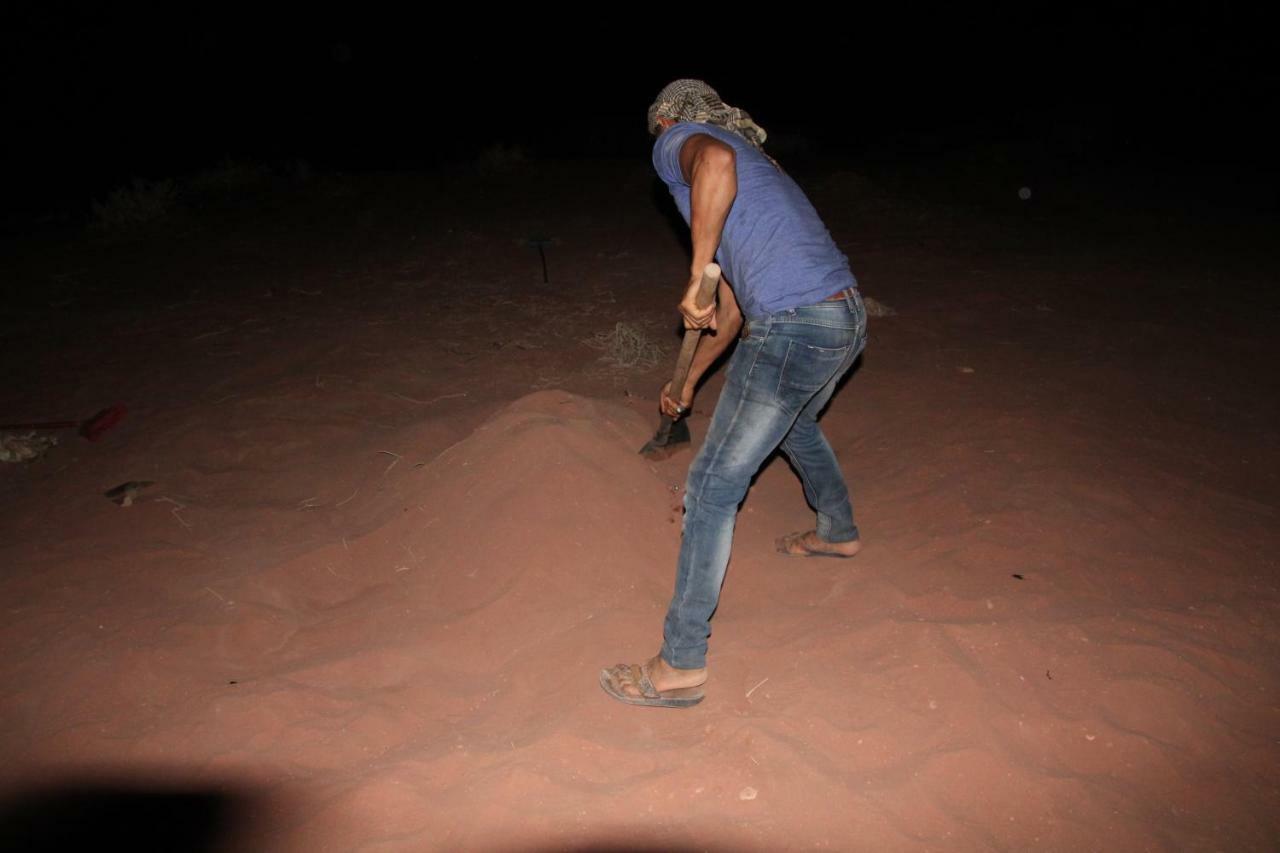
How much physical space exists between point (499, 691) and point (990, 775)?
157 centimetres

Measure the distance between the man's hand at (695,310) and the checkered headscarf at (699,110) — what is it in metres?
0.56

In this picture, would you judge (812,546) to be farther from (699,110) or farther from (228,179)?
(228,179)

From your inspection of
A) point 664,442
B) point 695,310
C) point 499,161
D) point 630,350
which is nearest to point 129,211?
point 499,161

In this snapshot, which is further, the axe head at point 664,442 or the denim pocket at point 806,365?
the axe head at point 664,442

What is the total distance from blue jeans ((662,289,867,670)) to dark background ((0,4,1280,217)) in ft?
30.7

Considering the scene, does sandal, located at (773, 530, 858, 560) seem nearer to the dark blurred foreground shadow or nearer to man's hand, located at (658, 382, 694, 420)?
man's hand, located at (658, 382, 694, 420)

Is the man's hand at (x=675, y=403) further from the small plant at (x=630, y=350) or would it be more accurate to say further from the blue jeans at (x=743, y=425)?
the small plant at (x=630, y=350)

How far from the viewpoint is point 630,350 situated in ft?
16.8

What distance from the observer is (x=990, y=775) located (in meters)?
2.17

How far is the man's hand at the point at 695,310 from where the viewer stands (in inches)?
92.1

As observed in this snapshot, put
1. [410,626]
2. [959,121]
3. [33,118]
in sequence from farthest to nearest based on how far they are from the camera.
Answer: [33,118]
[959,121]
[410,626]

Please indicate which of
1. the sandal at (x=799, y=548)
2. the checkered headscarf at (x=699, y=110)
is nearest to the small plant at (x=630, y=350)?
the sandal at (x=799, y=548)

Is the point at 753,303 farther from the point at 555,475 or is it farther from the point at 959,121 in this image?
the point at 959,121

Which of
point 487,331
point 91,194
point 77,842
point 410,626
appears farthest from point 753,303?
point 91,194
